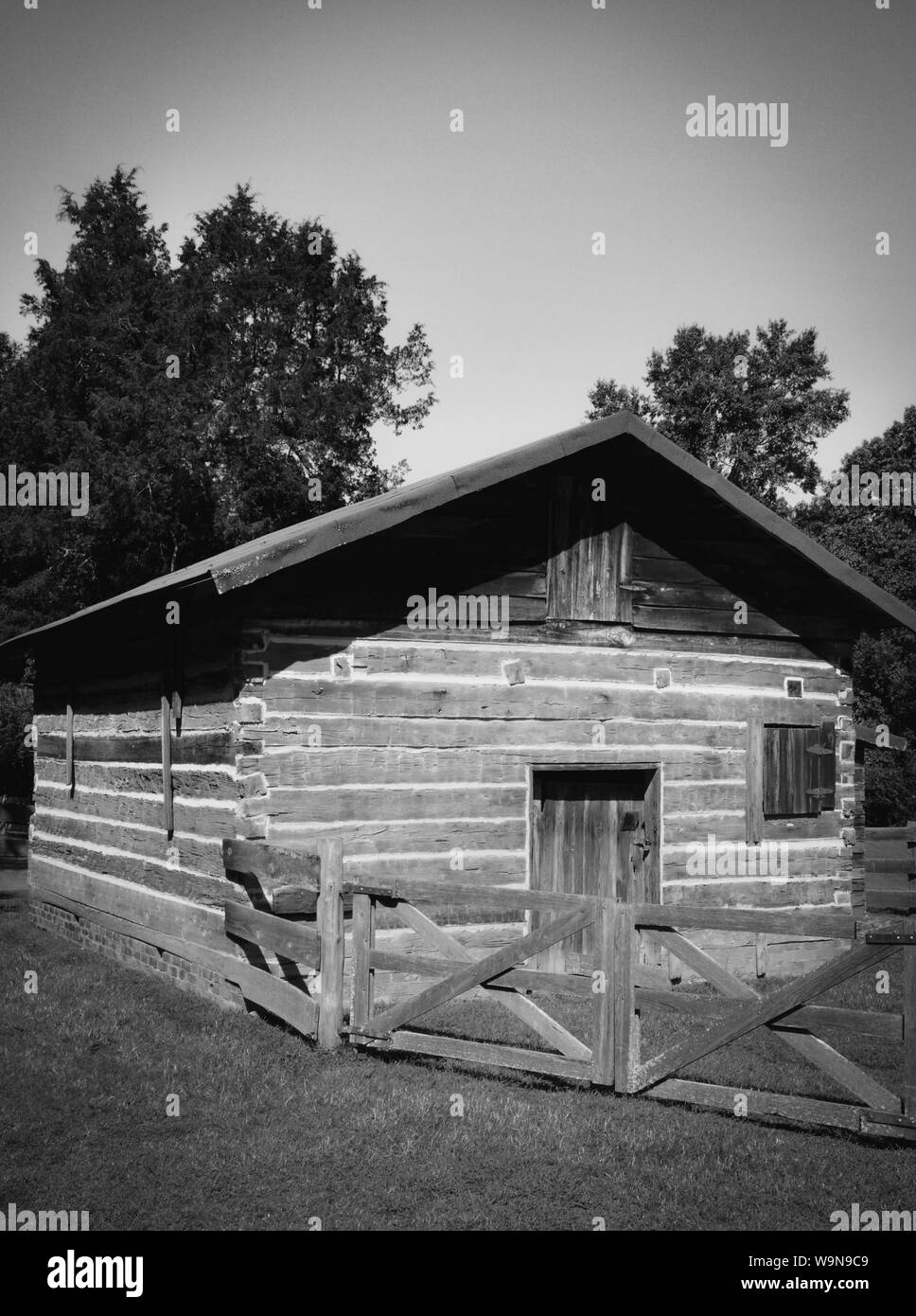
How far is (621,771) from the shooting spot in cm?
1227

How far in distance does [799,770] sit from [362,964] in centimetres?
661

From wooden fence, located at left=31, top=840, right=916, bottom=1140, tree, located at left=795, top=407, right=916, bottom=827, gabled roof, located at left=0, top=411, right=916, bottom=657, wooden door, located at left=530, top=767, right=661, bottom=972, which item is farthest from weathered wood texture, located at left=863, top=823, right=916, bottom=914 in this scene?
tree, located at left=795, top=407, right=916, bottom=827

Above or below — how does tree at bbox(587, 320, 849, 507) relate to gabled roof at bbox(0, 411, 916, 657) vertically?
above

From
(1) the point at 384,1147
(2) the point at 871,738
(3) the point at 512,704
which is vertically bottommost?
(1) the point at 384,1147

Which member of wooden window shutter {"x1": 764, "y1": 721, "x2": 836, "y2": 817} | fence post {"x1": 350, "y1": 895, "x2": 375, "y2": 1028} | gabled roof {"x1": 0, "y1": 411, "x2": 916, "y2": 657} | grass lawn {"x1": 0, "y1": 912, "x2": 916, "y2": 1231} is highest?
gabled roof {"x1": 0, "y1": 411, "x2": 916, "y2": 657}

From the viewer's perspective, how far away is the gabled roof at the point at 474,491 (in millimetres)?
9695

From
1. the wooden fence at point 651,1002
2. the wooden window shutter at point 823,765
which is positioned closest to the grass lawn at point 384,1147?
the wooden fence at point 651,1002

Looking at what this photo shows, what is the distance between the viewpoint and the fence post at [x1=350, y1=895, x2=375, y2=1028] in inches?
332

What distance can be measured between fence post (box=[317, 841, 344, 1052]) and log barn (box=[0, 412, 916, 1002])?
1.21 metres

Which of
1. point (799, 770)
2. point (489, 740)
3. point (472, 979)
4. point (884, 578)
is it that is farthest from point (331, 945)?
point (884, 578)

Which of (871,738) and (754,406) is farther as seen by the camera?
(754,406)

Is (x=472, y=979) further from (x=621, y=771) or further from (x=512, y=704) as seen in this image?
(x=621, y=771)

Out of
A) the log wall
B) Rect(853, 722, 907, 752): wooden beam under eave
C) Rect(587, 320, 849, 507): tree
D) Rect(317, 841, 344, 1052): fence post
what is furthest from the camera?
Rect(587, 320, 849, 507): tree

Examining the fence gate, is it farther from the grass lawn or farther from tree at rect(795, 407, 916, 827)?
tree at rect(795, 407, 916, 827)
